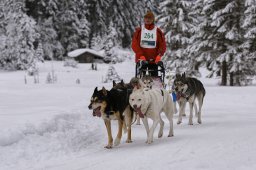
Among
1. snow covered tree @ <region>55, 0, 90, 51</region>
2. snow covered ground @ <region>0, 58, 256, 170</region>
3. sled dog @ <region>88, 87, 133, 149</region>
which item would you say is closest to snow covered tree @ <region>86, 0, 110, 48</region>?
snow covered tree @ <region>55, 0, 90, 51</region>

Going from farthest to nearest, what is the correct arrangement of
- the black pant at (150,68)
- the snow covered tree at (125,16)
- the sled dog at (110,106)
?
the snow covered tree at (125,16) < the black pant at (150,68) < the sled dog at (110,106)

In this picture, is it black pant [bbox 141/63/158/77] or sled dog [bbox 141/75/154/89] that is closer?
sled dog [bbox 141/75/154/89]

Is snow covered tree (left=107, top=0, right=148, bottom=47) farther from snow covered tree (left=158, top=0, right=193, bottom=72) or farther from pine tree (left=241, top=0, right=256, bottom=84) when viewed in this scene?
pine tree (left=241, top=0, right=256, bottom=84)

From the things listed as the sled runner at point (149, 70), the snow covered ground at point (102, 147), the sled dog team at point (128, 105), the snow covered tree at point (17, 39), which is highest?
the snow covered tree at point (17, 39)

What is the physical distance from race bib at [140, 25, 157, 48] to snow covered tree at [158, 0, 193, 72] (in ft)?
67.1

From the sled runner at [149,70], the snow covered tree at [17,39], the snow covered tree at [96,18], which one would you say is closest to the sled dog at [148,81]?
the sled runner at [149,70]

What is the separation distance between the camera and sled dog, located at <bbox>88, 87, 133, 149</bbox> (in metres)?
6.57

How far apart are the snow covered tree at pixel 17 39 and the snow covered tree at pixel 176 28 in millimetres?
14551

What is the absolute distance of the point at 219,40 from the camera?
25.1 metres

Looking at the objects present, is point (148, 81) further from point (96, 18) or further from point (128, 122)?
point (96, 18)

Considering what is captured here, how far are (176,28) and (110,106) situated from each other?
25.0 m

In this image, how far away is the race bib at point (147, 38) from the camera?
29.6 feet

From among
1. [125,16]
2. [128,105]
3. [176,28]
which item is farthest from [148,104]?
[125,16]

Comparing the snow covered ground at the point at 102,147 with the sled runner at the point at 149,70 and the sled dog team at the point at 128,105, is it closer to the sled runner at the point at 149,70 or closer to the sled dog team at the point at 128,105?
the sled dog team at the point at 128,105
